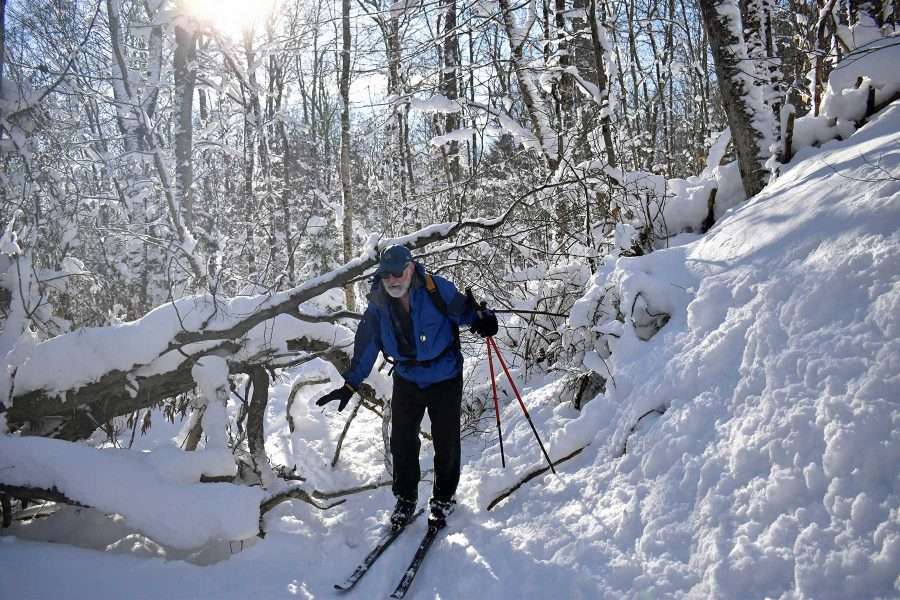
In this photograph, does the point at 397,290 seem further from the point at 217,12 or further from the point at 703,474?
the point at 217,12

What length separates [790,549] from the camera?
193cm

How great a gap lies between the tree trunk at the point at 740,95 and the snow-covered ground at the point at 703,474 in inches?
20.7

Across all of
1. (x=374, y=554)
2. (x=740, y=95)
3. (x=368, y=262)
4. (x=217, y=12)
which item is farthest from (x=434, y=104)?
(x=374, y=554)

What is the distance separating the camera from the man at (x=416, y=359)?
3.56 metres

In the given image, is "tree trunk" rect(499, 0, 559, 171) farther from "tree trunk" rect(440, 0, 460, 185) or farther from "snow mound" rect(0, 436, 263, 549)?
"snow mound" rect(0, 436, 263, 549)

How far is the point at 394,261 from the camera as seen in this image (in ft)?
11.2

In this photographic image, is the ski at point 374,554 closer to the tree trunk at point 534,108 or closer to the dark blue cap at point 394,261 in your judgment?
the dark blue cap at point 394,261

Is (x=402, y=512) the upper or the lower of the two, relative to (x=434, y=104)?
lower

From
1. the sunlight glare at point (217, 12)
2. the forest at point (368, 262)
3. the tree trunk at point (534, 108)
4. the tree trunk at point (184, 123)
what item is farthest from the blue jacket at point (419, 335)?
the sunlight glare at point (217, 12)

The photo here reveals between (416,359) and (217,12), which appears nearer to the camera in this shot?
(416,359)

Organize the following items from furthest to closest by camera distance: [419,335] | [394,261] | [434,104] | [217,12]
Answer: [217,12], [434,104], [419,335], [394,261]

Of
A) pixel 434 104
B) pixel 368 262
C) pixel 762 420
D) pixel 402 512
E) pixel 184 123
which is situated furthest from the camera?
pixel 184 123

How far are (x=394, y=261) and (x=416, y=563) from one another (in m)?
1.83

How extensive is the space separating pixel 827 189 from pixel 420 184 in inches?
692
